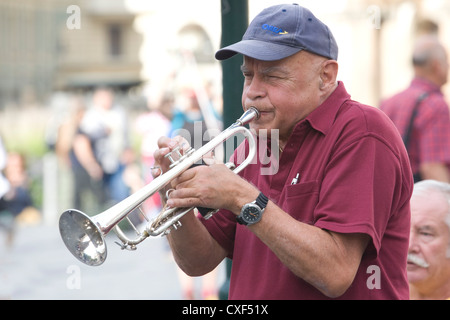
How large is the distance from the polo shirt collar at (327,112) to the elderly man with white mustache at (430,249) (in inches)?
40.2

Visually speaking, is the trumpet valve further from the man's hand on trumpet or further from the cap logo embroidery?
the cap logo embroidery

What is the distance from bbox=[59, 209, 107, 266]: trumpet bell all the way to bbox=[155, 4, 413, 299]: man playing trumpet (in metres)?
0.28

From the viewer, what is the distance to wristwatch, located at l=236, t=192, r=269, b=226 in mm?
2143

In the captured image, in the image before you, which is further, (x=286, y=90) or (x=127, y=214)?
(x=127, y=214)

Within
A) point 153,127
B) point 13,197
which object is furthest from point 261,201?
point 13,197

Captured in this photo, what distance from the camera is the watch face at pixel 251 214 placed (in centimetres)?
214

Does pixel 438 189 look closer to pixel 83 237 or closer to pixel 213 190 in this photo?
pixel 213 190

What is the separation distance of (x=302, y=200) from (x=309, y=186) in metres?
0.05

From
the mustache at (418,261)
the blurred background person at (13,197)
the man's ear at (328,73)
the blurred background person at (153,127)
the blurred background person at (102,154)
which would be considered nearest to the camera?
the man's ear at (328,73)

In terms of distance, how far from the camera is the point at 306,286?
2.25 m

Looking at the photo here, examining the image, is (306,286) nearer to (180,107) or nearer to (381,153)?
(381,153)

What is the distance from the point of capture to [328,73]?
236cm

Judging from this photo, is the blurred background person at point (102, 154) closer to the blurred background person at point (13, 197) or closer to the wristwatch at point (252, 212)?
the blurred background person at point (13, 197)

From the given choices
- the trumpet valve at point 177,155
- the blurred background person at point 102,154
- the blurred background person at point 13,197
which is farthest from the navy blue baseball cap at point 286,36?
the blurred background person at point 102,154
